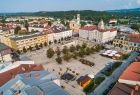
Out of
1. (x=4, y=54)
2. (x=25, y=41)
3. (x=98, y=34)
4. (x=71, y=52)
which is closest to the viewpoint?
(x=4, y=54)

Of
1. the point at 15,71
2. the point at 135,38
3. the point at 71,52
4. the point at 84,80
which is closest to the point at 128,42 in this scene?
the point at 135,38

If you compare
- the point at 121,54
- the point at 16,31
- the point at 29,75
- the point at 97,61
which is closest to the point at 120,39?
the point at 121,54

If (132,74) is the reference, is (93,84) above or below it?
below

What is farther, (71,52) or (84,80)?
(71,52)

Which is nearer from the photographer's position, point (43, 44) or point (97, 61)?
point (97, 61)

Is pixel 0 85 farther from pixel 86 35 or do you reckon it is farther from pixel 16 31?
pixel 16 31

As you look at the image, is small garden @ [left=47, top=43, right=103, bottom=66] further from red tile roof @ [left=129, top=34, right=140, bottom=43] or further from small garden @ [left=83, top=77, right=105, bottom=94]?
red tile roof @ [left=129, top=34, right=140, bottom=43]

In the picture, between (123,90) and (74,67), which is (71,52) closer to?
(74,67)
